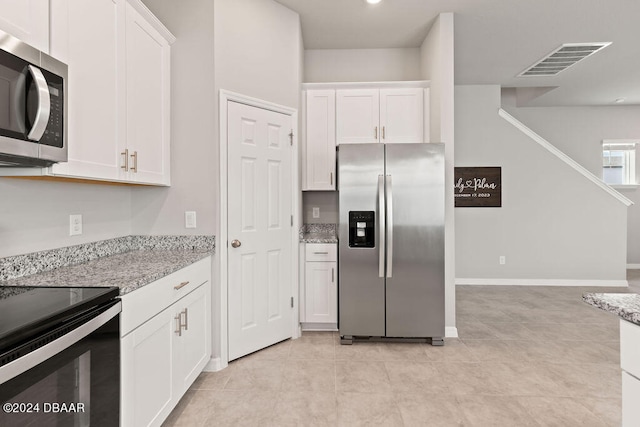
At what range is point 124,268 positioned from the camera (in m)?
1.83

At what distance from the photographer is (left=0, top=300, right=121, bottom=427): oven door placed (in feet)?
3.02

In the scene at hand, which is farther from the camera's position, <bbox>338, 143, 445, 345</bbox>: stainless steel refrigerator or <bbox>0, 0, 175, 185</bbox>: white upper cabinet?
<bbox>338, 143, 445, 345</bbox>: stainless steel refrigerator

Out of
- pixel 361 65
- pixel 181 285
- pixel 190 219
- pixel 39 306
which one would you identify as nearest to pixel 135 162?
pixel 190 219

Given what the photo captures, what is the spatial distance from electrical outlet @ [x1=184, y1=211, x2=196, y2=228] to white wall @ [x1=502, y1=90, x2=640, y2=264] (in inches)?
236

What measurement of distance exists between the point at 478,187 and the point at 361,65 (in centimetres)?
265

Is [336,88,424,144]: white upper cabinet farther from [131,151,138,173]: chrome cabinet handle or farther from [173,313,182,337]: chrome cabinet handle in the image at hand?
[173,313,182,337]: chrome cabinet handle

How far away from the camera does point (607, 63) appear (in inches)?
169

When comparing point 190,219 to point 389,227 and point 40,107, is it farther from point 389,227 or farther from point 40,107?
point 389,227

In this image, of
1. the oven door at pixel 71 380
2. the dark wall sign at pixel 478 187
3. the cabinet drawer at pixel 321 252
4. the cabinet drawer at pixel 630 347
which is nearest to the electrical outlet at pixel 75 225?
the oven door at pixel 71 380

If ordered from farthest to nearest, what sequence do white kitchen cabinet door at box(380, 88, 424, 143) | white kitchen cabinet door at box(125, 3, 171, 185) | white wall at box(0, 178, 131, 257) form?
white kitchen cabinet door at box(380, 88, 424, 143) < white kitchen cabinet door at box(125, 3, 171, 185) < white wall at box(0, 178, 131, 257)

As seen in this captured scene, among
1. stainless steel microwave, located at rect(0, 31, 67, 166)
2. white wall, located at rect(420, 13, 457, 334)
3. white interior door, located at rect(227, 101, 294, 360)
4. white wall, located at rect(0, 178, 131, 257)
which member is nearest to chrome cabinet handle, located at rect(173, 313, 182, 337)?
white interior door, located at rect(227, 101, 294, 360)

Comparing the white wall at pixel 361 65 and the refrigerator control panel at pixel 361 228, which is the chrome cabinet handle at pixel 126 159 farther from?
the white wall at pixel 361 65

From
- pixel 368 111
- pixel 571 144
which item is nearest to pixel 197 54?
pixel 368 111

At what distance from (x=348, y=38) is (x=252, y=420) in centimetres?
370
